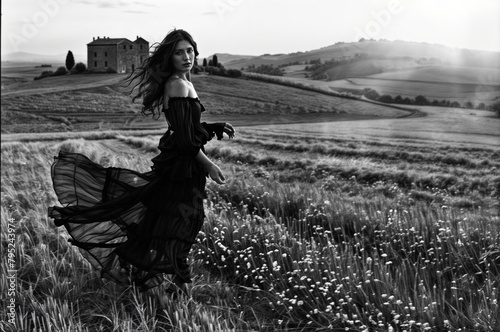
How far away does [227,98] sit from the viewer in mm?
5023

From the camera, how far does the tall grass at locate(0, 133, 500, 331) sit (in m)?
2.71

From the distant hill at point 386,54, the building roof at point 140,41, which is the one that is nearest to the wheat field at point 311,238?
the distant hill at point 386,54

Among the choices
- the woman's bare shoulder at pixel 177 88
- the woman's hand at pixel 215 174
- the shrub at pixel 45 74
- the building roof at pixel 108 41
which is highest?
the building roof at pixel 108 41

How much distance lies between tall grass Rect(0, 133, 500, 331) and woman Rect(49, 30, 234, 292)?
229 millimetres

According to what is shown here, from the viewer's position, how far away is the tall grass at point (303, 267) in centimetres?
271

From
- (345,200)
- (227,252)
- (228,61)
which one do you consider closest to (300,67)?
(228,61)

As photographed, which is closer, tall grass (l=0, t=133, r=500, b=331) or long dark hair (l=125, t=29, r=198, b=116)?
long dark hair (l=125, t=29, r=198, b=116)

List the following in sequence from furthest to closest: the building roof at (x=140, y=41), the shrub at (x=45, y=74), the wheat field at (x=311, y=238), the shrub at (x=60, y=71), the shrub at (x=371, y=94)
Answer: the shrub at (x=45, y=74) < the shrub at (x=60, y=71) < the shrub at (x=371, y=94) < the building roof at (x=140, y=41) < the wheat field at (x=311, y=238)

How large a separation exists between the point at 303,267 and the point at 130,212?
1062 mm

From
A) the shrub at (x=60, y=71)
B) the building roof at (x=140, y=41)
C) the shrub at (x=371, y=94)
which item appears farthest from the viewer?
the shrub at (x=60, y=71)

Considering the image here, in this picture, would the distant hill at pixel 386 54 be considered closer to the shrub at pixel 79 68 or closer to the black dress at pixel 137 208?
the shrub at pixel 79 68

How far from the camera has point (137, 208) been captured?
108 inches

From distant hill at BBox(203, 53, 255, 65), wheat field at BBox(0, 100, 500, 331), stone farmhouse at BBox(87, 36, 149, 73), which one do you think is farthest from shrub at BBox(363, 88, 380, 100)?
stone farmhouse at BBox(87, 36, 149, 73)

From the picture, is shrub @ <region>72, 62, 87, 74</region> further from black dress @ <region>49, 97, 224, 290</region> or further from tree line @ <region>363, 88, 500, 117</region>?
tree line @ <region>363, 88, 500, 117</region>
